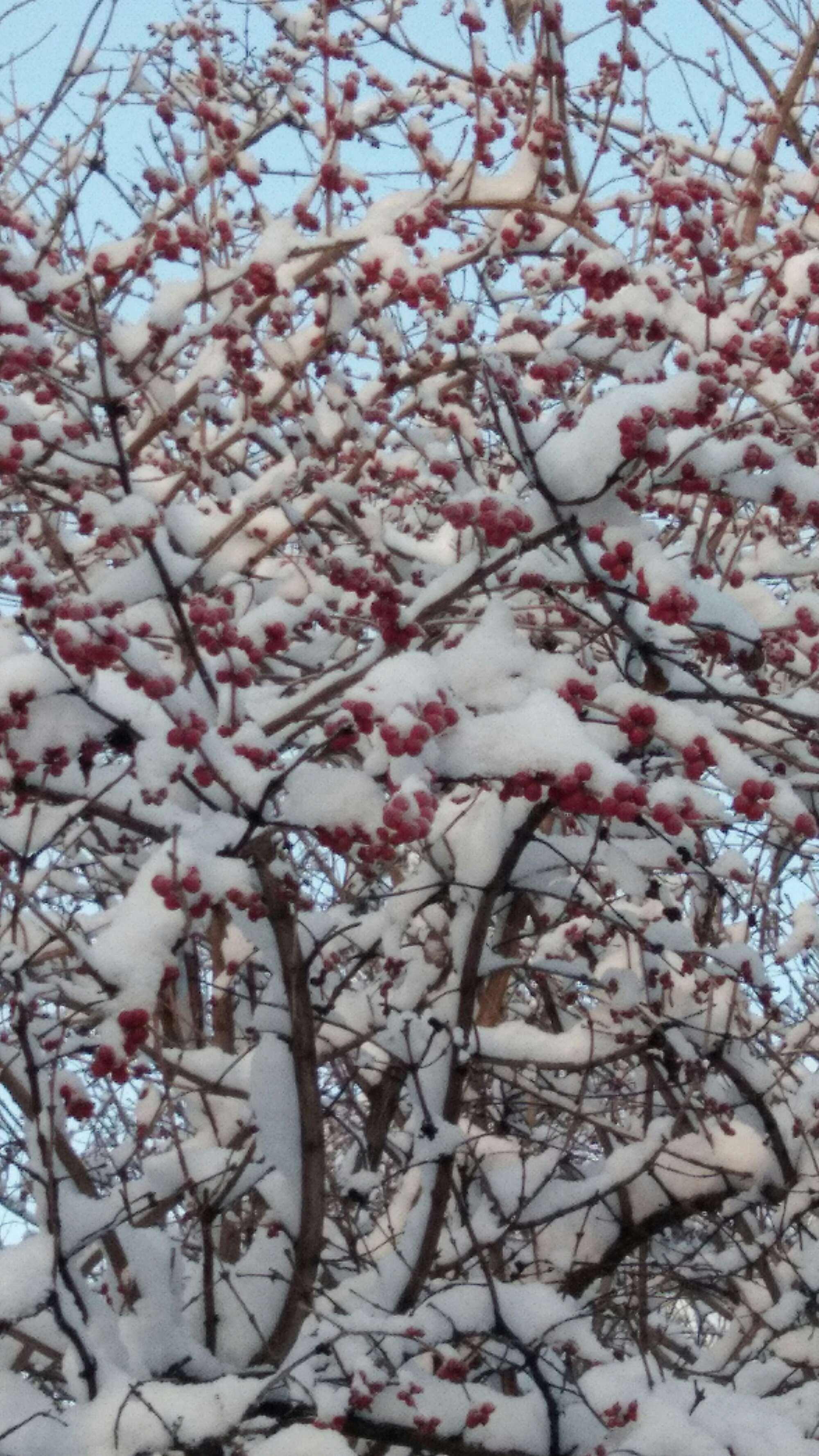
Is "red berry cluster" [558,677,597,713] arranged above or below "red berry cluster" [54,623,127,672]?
above

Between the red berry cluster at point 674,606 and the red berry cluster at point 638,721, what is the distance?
7.3 inches

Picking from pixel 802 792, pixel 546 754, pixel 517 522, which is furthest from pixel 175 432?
pixel 802 792

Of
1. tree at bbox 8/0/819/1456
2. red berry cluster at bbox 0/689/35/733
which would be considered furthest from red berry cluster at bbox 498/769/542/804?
red berry cluster at bbox 0/689/35/733

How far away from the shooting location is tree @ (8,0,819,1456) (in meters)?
2.55

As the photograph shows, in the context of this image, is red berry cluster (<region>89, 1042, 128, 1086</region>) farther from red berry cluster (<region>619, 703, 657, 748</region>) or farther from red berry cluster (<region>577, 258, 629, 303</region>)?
red berry cluster (<region>577, 258, 629, 303</region>)

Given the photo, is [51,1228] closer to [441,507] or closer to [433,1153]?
[433,1153]

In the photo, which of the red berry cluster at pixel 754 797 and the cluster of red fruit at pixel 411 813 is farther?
the red berry cluster at pixel 754 797

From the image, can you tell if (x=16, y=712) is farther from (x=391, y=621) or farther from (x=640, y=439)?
(x=640, y=439)

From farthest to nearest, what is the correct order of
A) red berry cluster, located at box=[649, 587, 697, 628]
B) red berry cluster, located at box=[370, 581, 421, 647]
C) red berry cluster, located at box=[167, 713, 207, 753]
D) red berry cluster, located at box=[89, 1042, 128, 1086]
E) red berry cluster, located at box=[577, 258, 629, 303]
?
red berry cluster, located at box=[577, 258, 629, 303] → red berry cluster, located at box=[370, 581, 421, 647] → red berry cluster, located at box=[649, 587, 697, 628] → red berry cluster, located at box=[167, 713, 207, 753] → red berry cluster, located at box=[89, 1042, 128, 1086]

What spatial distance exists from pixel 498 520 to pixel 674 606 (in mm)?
376

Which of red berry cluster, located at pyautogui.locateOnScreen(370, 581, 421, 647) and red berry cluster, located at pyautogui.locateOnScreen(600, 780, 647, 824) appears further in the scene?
red berry cluster, located at pyautogui.locateOnScreen(370, 581, 421, 647)

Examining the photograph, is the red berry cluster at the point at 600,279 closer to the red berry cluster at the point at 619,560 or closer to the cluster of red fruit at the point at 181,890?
the red berry cluster at the point at 619,560

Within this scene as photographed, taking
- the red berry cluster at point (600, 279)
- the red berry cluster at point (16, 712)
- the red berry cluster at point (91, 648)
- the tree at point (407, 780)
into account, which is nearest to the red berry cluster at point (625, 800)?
the tree at point (407, 780)

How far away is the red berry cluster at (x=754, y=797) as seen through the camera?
2.75 meters
